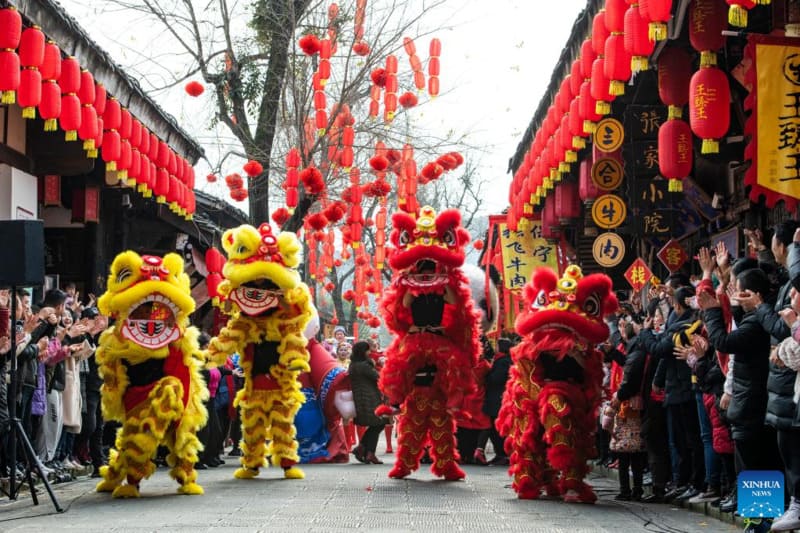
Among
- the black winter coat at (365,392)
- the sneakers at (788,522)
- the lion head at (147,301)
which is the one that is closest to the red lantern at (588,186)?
the black winter coat at (365,392)

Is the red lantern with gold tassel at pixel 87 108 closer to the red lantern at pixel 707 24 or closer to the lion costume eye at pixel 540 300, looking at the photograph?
the lion costume eye at pixel 540 300

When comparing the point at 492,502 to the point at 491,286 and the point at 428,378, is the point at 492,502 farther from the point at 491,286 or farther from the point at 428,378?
the point at 491,286

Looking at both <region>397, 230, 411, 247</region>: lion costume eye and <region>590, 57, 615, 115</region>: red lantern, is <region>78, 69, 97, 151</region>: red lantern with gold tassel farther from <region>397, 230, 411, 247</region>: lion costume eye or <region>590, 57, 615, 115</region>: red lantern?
<region>590, 57, 615, 115</region>: red lantern

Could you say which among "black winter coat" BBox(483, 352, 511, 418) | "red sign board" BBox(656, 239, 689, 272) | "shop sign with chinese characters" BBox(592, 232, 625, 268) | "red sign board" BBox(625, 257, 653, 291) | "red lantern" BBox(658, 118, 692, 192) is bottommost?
"black winter coat" BBox(483, 352, 511, 418)

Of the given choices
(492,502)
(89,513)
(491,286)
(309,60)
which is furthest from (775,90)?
(491,286)

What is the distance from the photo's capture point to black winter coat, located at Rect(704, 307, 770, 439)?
9523mm

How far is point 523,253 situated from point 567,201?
122 inches

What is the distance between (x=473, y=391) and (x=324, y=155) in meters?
12.3

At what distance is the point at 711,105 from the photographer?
10.9m

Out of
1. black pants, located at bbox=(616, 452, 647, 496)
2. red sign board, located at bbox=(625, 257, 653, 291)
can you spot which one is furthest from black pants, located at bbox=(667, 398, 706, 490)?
red sign board, located at bbox=(625, 257, 653, 291)

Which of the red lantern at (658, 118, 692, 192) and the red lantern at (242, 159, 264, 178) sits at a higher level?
the red lantern at (242, 159, 264, 178)

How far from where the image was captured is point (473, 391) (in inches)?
542

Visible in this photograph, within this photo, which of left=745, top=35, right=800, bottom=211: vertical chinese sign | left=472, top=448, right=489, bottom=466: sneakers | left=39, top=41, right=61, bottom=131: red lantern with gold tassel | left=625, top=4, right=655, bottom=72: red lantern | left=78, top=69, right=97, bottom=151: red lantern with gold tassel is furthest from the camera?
left=472, top=448, right=489, bottom=466: sneakers

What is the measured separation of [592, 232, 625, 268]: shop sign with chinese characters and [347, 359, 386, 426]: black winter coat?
12.0 ft
